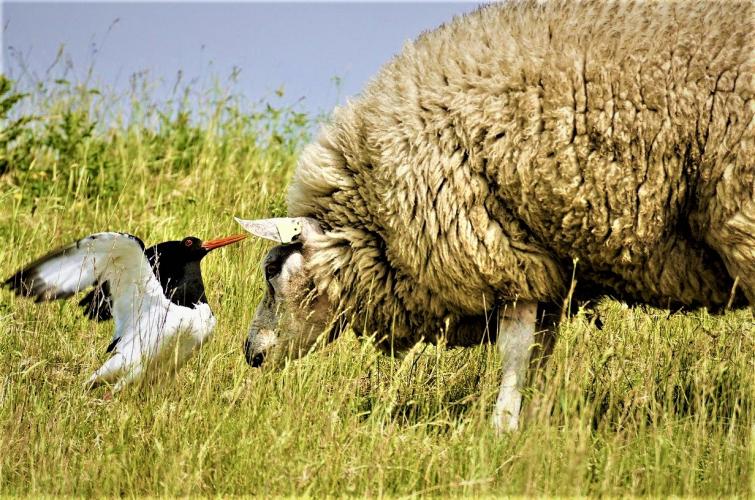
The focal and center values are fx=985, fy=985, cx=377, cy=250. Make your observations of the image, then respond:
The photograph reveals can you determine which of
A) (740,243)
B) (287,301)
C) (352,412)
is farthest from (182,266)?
(740,243)

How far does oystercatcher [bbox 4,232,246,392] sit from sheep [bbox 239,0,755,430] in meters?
0.55

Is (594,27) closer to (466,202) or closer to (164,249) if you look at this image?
(466,202)

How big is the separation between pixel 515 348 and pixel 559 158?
2.93 ft

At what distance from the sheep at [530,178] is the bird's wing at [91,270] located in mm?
669

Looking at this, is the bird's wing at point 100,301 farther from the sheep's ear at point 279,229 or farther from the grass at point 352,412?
the sheep's ear at point 279,229

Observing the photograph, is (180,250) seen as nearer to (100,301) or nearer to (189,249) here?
(189,249)

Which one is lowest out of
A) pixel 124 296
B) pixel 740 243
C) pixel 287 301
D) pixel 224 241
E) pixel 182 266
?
pixel 124 296

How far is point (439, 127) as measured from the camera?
13.4 ft

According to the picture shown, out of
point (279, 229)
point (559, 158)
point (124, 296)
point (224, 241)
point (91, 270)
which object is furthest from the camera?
point (224, 241)

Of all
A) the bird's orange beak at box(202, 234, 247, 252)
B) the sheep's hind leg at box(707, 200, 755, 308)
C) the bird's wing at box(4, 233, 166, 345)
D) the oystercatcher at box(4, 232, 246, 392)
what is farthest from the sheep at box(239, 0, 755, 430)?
the bird's wing at box(4, 233, 166, 345)

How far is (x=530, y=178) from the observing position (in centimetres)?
394

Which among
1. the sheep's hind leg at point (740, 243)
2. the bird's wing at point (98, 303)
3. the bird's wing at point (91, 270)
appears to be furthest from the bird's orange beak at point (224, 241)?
the sheep's hind leg at point (740, 243)

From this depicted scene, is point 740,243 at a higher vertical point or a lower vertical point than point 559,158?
lower

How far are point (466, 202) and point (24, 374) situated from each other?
2.03 meters
